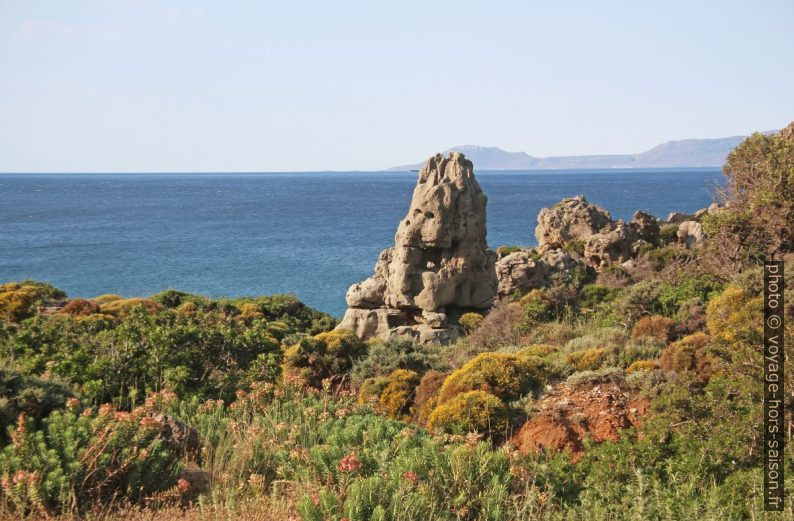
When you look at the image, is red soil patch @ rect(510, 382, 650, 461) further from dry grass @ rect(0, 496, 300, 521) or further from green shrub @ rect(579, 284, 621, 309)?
green shrub @ rect(579, 284, 621, 309)

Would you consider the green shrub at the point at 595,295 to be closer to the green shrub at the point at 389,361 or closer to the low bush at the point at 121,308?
the green shrub at the point at 389,361

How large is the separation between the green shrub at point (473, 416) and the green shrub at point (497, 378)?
3.17ft

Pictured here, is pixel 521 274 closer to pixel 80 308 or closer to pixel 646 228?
pixel 646 228

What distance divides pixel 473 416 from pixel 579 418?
1.56m

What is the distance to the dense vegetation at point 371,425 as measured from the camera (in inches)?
244

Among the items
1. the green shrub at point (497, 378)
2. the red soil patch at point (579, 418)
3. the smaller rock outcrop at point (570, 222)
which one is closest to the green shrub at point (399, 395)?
the green shrub at point (497, 378)

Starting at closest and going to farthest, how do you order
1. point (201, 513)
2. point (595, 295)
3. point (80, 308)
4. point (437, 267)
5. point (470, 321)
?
1. point (201, 513)
2. point (470, 321)
3. point (437, 267)
4. point (595, 295)
5. point (80, 308)

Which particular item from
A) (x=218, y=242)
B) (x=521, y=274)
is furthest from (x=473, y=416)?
(x=218, y=242)

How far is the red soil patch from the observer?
9.78 m

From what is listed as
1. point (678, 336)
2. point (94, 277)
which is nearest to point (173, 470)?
point (678, 336)

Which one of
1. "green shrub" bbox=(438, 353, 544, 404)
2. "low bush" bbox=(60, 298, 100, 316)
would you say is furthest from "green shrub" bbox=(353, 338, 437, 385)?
"low bush" bbox=(60, 298, 100, 316)

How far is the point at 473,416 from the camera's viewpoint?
1042cm

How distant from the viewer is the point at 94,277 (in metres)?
55.5

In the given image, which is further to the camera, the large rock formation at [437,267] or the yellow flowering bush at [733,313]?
the large rock formation at [437,267]
